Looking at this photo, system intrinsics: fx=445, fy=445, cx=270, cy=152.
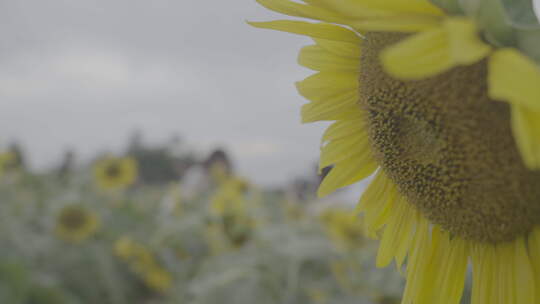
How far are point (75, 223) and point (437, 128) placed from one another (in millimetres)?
4067

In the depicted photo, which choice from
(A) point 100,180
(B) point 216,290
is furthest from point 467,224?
(A) point 100,180

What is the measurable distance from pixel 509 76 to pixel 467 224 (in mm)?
263

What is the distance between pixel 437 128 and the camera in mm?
489

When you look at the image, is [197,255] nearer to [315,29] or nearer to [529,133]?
[315,29]

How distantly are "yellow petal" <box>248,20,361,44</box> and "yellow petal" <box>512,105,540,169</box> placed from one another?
0.28 metres

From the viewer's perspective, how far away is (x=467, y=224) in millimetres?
528

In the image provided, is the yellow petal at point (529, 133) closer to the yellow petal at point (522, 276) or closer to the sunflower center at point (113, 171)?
the yellow petal at point (522, 276)

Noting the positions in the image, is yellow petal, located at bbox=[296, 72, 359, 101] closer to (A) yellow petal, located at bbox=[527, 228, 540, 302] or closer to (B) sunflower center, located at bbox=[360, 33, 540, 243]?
(B) sunflower center, located at bbox=[360, 33, 540, 243]

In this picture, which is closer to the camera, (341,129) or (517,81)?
(517,81)

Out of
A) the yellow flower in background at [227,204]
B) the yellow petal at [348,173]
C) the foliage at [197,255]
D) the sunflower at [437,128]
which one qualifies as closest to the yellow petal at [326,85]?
the sunflower at [437,128]

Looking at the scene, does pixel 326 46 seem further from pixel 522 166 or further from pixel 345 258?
pixel 345 258

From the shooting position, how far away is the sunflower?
0.34 metres

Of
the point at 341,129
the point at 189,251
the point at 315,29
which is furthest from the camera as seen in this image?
the point at 189,251

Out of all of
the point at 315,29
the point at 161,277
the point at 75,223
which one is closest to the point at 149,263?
the point at 161,277
